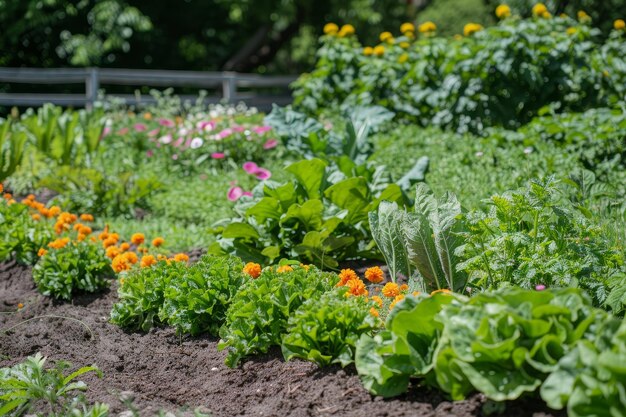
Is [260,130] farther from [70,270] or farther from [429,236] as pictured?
[429,236]

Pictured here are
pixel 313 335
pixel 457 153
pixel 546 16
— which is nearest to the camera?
pixel 313 335

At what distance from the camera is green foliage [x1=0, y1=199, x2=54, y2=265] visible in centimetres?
519

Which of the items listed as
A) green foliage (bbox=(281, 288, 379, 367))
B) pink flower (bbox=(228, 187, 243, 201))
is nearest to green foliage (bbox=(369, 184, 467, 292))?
green foliage (bbox=(281, 288, 379, 367))

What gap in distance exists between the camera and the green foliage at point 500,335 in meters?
2.39

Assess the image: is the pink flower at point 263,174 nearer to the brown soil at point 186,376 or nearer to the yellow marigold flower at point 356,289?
Answer: the brown soil at point 186,376

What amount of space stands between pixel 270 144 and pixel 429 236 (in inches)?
170

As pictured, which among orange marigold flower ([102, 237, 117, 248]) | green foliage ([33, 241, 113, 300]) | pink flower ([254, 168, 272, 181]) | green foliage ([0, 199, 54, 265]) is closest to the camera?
green foliage ([33, 241, 113, 300])

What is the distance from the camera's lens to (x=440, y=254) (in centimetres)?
363

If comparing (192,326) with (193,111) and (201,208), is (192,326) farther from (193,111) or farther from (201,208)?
(193,111)

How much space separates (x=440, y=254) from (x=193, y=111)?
266 inches

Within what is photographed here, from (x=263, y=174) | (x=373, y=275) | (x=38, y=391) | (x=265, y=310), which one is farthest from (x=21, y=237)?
(x=373, y=275)

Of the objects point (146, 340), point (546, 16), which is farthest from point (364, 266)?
point (546, 16)

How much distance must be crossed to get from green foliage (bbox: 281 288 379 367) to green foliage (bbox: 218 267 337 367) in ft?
0.59

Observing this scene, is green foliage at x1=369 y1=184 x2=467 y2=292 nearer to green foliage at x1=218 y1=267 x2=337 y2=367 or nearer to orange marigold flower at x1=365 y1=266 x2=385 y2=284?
orange marigold flower at x1=365 y1=266 x2=385 y2=284
